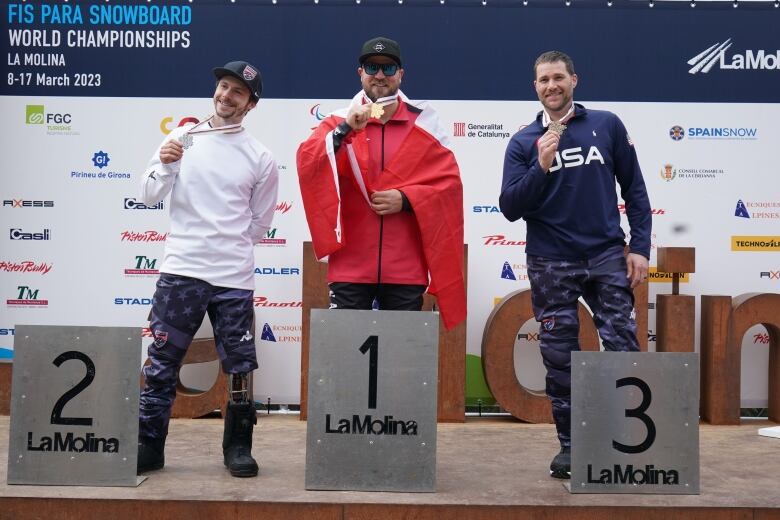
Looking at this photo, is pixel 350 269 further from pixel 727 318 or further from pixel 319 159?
pixel 727 318

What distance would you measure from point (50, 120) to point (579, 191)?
3037 mm

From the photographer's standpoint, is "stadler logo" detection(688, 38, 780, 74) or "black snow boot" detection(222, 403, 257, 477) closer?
"black snow boot" detection(222, 403, 257, 477)

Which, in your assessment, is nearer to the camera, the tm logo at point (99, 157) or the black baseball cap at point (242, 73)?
the black baseball cap at point (242, 73)

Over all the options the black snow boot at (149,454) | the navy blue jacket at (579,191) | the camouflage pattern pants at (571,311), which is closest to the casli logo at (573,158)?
the navy blue jacket at (579,191)

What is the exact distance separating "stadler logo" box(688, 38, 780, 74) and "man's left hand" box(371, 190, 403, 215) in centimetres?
246

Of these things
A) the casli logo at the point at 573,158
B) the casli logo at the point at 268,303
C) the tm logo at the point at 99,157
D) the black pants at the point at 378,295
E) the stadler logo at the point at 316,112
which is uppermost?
the stadler logo at the point at 316,112

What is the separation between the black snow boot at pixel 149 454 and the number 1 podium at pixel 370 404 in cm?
Answer: 67

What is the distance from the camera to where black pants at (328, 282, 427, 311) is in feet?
10.3

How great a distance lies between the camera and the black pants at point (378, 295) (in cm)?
313

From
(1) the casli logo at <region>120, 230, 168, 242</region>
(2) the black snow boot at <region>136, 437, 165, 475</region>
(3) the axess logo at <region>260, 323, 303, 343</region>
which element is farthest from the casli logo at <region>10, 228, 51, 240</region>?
(2) the black snow boot at <region>136, 437, 165, 475</region>

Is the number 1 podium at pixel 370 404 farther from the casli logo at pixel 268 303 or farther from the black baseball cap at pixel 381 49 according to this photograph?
the casli logo at pixel 268 303

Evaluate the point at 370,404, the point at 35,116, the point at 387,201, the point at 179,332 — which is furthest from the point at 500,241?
the point at 35,116

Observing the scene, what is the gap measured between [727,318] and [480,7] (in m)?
2.15

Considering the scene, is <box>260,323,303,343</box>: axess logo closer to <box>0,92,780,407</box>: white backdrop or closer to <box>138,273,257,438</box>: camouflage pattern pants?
<box>0,92,780,407</box>: white backdrop
